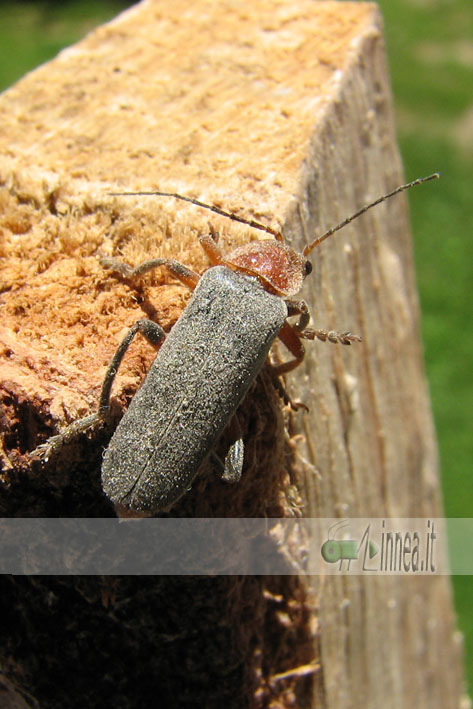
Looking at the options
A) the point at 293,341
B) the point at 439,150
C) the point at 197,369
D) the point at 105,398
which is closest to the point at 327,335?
the point at 293,341

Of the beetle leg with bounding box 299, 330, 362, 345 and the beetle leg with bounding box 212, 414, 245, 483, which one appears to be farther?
the beetle leg with bounding box 299, 330, 362, 345

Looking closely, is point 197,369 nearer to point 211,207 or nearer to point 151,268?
point 151,268

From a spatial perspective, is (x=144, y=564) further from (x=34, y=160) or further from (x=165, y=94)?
(x=165, y=94)

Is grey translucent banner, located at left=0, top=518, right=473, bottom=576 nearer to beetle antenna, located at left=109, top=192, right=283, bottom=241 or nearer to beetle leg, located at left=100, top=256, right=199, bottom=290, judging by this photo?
beetle leg, located at left=100, top=256, right=199, bottom=290

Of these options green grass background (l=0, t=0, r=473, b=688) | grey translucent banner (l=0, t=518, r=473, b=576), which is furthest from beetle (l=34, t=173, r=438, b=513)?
green grass background (l=0, t=0, r=473, b=688)

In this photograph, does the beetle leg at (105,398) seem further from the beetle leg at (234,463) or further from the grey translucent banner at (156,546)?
the beetle leg at (234,463)

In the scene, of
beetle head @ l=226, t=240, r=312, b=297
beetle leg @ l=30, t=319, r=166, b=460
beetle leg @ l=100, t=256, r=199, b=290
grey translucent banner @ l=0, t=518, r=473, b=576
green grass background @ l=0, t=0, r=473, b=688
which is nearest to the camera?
beetle leg @ l=30, t=319, r=166, b=460

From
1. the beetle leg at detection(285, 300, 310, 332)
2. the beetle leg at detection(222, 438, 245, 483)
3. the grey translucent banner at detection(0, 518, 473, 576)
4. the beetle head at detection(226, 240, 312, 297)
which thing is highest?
the beetle head at detection(226, 240, 312, 297)
